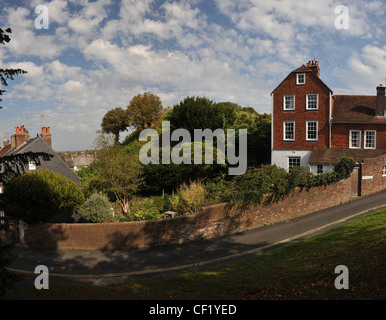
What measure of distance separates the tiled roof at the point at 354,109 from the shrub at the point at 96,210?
24.7 metres

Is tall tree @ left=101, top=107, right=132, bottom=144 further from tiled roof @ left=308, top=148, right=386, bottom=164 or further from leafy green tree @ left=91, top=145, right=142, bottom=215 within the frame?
tiled roof @ left=308, top=148, right=386, bottom=164

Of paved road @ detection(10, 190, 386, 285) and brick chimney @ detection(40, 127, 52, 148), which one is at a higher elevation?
brick chimney @ detection(40, 127, 52, 148)

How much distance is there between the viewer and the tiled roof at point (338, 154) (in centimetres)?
3006

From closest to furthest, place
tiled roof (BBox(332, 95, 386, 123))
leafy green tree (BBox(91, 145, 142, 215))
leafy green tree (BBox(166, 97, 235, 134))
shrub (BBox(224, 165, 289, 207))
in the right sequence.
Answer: shrub (BBox(224, 165, 289, 207)) → leafy green tree (BBox(91, 145, 142, 215)) → tiled roof (BBox(332, 95, 386, 123)) → leafy green tree (BBox(166, 97, 235, 134))

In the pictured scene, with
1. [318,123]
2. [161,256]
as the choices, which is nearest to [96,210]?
[161,256]

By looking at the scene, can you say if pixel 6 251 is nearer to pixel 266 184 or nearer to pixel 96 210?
pixel 96 210

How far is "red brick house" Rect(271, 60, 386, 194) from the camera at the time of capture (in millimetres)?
31328

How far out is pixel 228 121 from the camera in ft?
135

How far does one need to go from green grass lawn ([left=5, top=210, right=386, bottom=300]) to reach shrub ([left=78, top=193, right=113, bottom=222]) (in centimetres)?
786

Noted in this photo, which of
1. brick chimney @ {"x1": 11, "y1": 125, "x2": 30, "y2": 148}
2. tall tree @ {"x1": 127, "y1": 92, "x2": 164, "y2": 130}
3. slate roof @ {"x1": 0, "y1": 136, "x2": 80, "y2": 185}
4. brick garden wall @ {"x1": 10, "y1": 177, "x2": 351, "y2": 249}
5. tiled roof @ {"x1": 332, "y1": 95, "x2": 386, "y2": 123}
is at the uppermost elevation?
tall tree @ {"x1": 127, "y1": 92, "x2": 164, "y2": 130}

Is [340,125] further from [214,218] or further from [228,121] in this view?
[214,218]

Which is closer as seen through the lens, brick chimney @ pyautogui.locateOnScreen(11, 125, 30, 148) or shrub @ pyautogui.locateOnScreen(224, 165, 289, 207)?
shrub @ pyautogui.locateOnScreen(224, 165, 289, 207)

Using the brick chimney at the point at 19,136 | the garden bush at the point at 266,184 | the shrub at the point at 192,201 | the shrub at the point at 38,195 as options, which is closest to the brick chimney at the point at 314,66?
the garden bush at the point at 266,184

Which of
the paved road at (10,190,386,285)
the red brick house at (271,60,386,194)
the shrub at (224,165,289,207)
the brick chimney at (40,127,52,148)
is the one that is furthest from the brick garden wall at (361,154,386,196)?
the brick chimney at (40,127,52,148)
